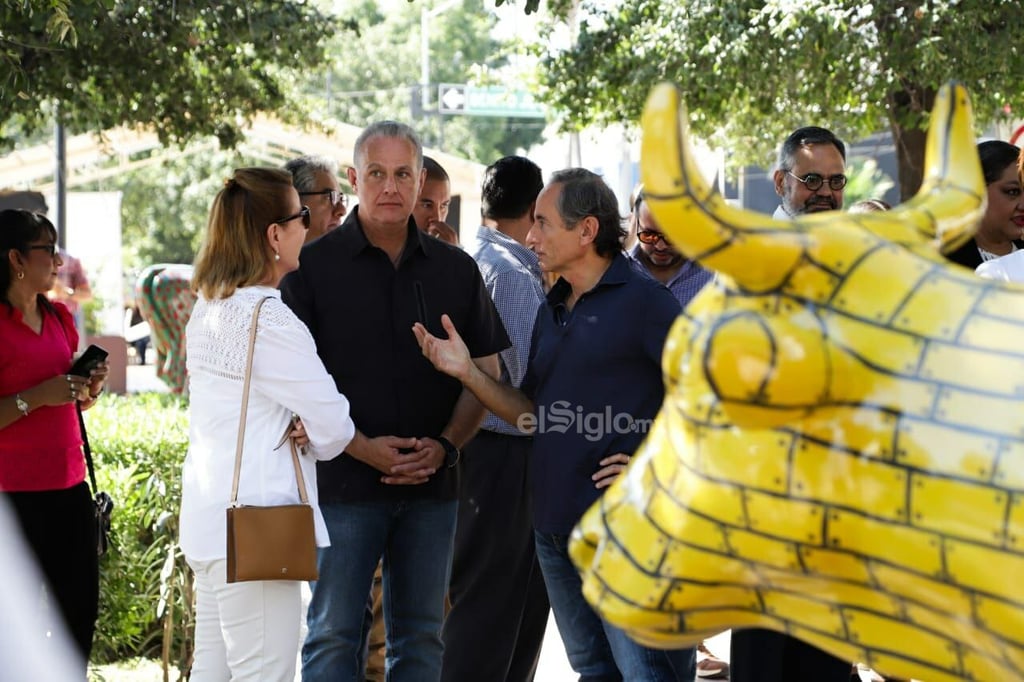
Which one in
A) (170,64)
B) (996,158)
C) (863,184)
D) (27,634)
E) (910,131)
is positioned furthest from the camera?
(863,184)

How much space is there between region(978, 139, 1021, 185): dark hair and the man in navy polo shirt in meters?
1.55

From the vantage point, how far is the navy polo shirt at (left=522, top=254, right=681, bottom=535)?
3912mm

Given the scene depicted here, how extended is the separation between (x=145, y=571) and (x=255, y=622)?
3129 millimetres

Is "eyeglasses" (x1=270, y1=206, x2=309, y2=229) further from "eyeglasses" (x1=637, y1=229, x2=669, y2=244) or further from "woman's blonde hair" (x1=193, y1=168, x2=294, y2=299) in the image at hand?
"eyeglasses" (x1=637, y1=229, x2=669, y2=244)

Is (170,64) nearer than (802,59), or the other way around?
(170,64)

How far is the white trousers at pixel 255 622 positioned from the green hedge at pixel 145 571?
7.16 ft

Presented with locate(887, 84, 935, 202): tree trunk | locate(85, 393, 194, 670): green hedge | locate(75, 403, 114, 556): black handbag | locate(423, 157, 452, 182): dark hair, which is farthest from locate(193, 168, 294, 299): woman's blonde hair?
locate(887, 84, 935, 202): tree trunk

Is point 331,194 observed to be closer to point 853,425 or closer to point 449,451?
point 449,451

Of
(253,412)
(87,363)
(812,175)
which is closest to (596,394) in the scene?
(253,412)

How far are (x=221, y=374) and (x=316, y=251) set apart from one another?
0.80 metres

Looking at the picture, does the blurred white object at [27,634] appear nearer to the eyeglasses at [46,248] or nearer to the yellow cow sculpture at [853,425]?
the eyeglasses at [46,248]

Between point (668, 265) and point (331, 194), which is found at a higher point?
point (331, 194)

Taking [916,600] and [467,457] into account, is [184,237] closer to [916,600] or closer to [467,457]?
[467,457]

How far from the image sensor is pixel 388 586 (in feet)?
15.1
